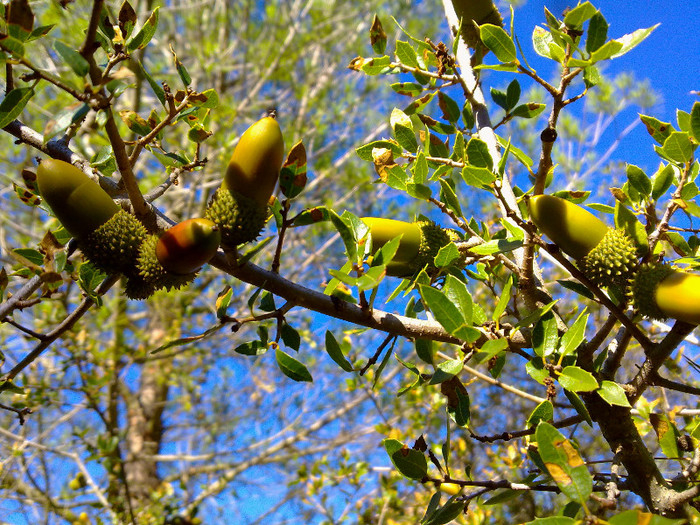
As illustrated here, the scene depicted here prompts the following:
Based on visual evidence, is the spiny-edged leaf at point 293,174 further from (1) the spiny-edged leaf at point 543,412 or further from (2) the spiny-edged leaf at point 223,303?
(1) the spiny-edged leaf at point 543,412

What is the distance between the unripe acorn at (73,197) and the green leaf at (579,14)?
2.85 feet

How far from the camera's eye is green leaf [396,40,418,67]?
55.6 inches

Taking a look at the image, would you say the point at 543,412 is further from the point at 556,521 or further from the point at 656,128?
the point at 656,128

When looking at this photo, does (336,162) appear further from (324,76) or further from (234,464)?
(234,464)

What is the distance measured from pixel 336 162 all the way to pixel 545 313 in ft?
17.3

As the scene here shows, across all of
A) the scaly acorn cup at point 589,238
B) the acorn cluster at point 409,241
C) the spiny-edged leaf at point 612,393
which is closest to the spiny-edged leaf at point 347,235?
the acorn cluster at point 409,241

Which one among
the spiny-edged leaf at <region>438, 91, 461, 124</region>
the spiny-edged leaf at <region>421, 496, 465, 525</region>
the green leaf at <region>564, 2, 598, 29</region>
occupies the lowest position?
the spiny-edged leaf at <region>421, 496, 465, 525</region>

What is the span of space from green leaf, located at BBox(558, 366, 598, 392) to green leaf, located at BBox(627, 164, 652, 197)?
0.43 meters

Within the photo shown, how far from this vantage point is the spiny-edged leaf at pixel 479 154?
1.07 m

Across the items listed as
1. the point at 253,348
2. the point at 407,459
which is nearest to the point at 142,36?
the point at 253,348

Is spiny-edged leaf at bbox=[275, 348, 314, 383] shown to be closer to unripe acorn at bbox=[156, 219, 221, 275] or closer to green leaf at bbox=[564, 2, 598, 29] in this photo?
unripe acorn at bbox=[156, 219, 221, 275]

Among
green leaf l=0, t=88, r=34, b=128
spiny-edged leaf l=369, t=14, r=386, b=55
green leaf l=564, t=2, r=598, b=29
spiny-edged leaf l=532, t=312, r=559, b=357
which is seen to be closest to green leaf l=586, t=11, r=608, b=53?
green leaf l=564, t=2, r=598, b=29

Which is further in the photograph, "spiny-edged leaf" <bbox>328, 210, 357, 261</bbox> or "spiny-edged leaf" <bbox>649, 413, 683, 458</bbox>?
"spiny-edged leaf" <bbox>649, 413, 683, 458</bbox>

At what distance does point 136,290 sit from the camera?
3.13 ft
